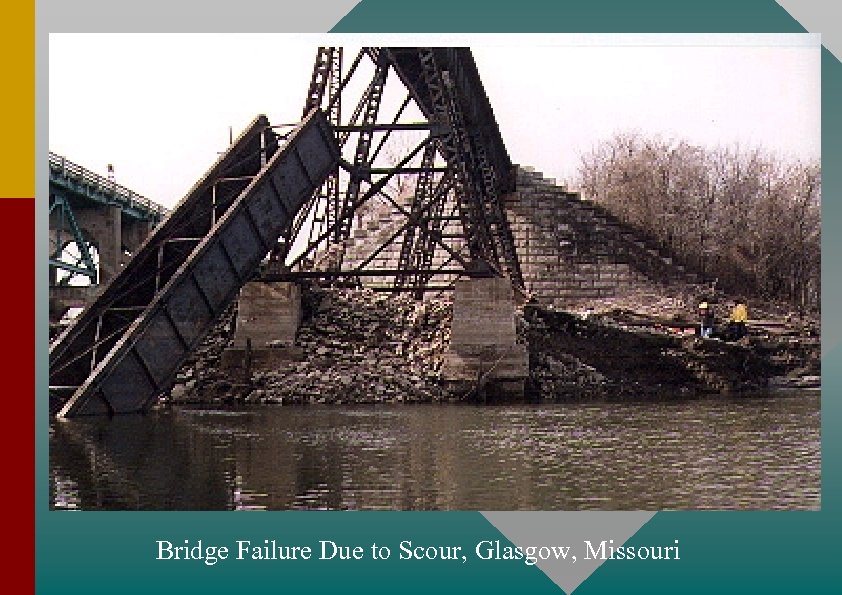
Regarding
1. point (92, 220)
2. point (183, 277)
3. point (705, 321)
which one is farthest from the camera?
point (705, 321)

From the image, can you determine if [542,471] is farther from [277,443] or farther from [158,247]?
[158,247]

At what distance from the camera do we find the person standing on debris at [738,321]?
36062 millimetres

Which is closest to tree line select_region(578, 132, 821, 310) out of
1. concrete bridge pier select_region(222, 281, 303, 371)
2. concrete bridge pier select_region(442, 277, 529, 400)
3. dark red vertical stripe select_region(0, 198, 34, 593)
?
concrete bridge pier select_region(442, 277, 529, 400)

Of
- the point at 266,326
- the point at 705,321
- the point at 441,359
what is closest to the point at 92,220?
the point at 266,326

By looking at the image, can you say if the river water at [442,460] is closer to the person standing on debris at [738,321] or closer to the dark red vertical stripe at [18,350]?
the dark red vertical stripe at [18,350]

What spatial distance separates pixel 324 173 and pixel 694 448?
12320 millimetres

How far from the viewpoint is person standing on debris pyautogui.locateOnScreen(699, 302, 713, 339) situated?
36125 millimetres

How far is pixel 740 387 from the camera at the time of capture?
3375 centimetres

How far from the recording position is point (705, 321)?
37.1m

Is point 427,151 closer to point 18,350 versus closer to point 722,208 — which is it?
point 722,208

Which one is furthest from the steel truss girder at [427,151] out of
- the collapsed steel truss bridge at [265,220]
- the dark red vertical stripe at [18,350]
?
the dark red vertical stripe at [18,350]

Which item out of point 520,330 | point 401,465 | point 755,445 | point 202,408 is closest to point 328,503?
point 401,465

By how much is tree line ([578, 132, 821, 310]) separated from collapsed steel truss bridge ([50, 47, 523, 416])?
4.06 metres

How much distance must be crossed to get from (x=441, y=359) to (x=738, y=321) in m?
9.99
